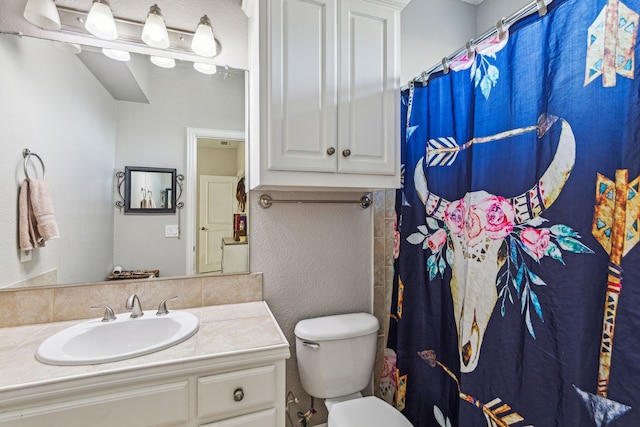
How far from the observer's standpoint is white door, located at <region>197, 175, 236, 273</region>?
147 centimetres

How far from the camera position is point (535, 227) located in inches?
38.5

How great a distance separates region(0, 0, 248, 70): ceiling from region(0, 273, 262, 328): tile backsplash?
1054mm

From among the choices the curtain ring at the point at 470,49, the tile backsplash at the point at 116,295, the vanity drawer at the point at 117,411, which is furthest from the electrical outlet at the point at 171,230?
the curtain ring at the point at 470,49

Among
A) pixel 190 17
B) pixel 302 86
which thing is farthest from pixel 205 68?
pixel 302 86

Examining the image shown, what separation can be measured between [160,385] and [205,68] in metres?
1.35

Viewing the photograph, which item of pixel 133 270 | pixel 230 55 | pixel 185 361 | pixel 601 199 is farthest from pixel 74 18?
Result: pixel 601 199

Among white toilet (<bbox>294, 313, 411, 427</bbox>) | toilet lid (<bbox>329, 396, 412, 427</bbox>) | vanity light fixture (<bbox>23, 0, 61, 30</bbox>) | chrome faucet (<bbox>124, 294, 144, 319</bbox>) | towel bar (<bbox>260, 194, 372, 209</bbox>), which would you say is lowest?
toilet lid (<bbox>329, 396, 412, 427</bbox>)

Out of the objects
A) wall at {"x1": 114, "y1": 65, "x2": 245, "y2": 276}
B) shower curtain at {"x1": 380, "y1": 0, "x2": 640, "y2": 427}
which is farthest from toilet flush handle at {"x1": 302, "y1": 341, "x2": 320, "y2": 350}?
wall at {"x1": 114, "y1": 65, "x2": 245, "y2": 276}

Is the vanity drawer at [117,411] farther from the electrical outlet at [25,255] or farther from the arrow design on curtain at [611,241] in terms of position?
the arrow design on curtain at [611,241]

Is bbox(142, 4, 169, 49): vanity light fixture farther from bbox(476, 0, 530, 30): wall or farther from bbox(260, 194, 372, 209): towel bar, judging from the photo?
bbox(476, 0, 530, 30): wall

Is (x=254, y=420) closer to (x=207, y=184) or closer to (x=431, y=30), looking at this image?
(x=207, y=184)

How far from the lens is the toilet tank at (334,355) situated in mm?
1440

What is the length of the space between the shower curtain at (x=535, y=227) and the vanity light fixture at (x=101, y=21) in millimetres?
1441

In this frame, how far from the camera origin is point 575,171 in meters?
0.87
